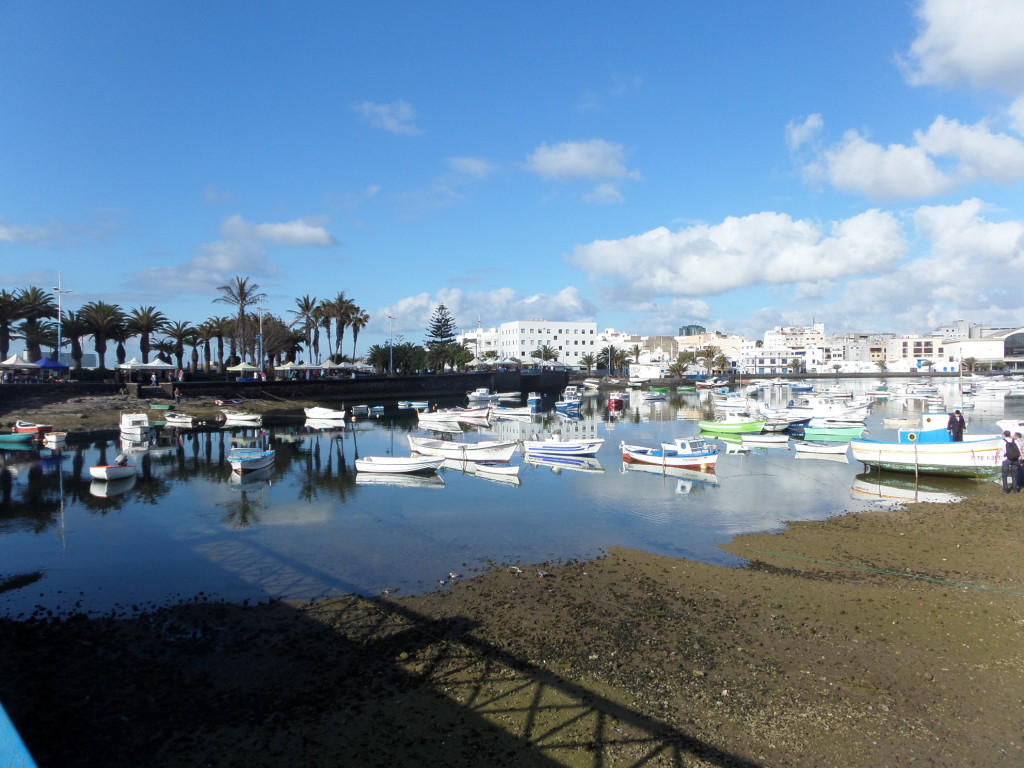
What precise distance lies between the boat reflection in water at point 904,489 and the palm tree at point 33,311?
7338 cm

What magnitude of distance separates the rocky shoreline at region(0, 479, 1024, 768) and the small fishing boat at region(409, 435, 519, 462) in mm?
20309

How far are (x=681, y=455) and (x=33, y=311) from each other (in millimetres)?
65599

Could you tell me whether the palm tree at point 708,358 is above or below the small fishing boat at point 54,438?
above

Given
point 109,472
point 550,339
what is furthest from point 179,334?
point 550,339

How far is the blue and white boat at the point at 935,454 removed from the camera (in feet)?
95.9

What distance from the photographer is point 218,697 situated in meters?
10.5

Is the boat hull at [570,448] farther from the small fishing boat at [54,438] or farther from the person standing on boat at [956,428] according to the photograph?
the small fishing boat at [54,438]

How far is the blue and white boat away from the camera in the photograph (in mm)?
29219

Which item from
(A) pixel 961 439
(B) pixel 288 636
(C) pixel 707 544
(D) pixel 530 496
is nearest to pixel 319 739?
(B) pixel 288 636

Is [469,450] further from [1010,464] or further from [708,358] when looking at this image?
[708,358]

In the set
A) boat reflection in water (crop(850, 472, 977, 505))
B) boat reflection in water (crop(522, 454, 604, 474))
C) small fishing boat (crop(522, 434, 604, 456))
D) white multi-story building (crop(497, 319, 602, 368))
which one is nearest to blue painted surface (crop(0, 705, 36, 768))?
boat reflection in water (crop(850, 472, 977, 505))

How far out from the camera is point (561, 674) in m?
10.8

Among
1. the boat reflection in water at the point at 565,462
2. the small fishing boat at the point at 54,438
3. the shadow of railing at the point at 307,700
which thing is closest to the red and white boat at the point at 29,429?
the small fishing boat at the point at 54,438

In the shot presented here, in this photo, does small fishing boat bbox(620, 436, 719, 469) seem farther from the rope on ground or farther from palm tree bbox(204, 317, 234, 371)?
palm tree bbox(204, 317, 234, 371)
